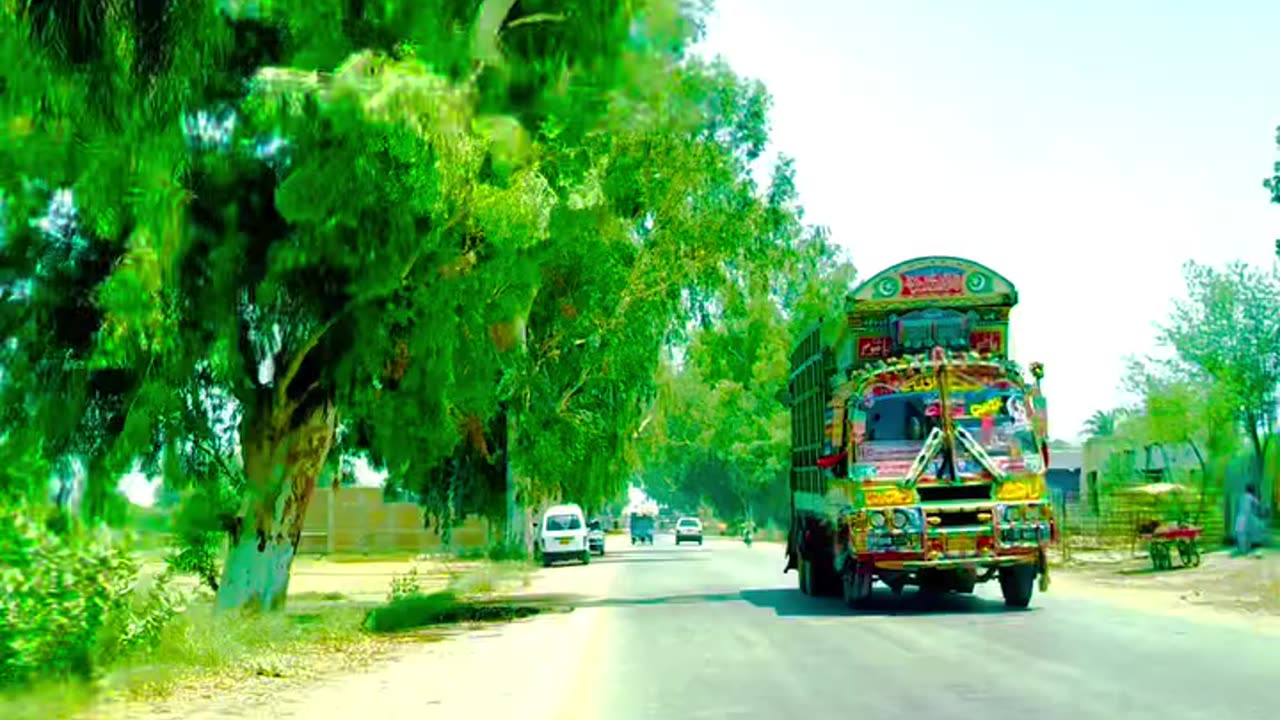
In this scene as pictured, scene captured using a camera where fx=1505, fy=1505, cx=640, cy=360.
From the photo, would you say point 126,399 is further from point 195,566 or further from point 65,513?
point 195,566

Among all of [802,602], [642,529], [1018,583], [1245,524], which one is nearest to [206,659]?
[1018,583]

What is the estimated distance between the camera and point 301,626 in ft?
65.9

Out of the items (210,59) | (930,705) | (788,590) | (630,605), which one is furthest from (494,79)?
(788,590)

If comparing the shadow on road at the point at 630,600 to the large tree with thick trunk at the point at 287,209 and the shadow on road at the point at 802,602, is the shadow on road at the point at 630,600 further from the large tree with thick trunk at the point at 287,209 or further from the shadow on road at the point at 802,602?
the large tree with thick trunk at the point at 287,209

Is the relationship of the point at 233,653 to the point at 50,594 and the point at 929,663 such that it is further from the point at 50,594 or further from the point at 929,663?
the point at 929,663

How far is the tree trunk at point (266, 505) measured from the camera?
2041 cm

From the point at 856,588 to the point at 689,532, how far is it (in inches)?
2659

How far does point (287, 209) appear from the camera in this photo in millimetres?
15953

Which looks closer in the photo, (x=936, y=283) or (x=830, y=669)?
(x=830, y=669)

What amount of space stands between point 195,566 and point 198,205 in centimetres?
785

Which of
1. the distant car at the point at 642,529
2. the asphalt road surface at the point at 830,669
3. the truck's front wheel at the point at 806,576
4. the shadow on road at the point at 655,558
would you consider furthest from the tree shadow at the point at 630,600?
the distant car at the point at 642,529

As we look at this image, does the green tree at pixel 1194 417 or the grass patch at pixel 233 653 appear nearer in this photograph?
the grass patch at pixel 233 653

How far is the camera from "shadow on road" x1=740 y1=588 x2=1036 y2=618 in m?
22.4

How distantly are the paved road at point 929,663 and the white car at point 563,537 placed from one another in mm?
27464
